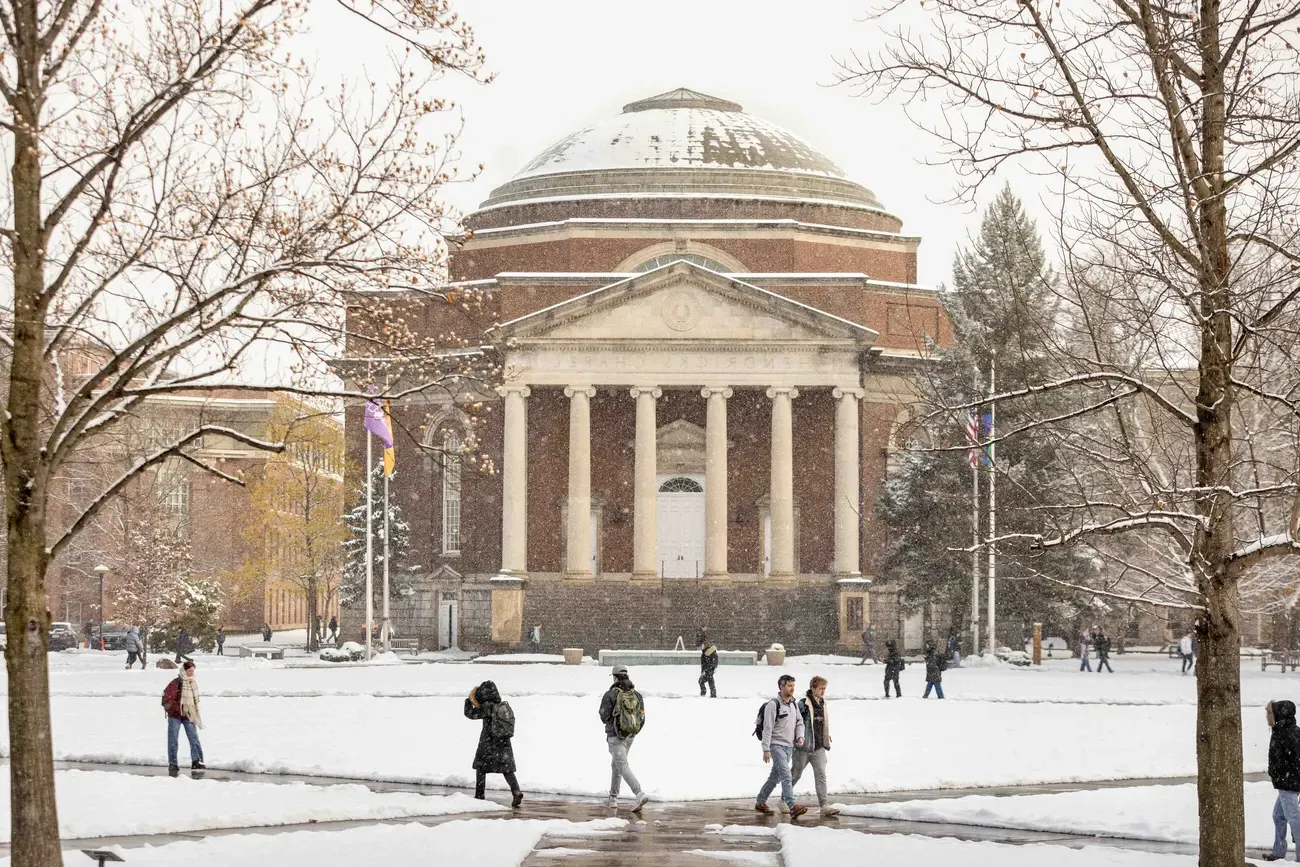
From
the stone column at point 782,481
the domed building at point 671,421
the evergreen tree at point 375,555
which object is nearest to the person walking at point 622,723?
the domed building at point 671,421

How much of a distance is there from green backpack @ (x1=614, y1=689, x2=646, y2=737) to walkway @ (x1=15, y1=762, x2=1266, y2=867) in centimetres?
96

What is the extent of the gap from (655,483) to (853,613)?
8058mm

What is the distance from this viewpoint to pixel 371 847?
16703 mm

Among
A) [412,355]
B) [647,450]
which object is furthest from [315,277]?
[647,450]

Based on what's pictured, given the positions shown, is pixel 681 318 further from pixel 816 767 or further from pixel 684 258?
pixel 816 767

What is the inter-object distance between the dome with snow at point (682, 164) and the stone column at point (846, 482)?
12.2m

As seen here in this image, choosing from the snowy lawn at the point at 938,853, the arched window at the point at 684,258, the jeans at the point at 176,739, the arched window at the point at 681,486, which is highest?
the arched window at the point at 684,258

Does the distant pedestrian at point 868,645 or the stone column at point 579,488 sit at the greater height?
the stone column at point 579,488

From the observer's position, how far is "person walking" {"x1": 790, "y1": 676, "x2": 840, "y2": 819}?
20094mm

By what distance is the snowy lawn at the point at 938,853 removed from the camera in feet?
53.3

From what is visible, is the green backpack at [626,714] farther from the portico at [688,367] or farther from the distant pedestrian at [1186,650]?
the portico at [688,367]

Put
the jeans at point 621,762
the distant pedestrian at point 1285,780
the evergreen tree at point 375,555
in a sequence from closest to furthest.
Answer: the distant pedestrian at point 1285,780 → the jeans at point 621,762 → the evergreen tree at point 375,555

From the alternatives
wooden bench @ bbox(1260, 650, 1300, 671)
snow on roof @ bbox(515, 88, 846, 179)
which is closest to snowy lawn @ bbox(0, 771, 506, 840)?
wooden bench @ bbox(1260, 650, 1300, 671)

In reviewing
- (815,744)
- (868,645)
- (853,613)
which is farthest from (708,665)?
(853,613)
